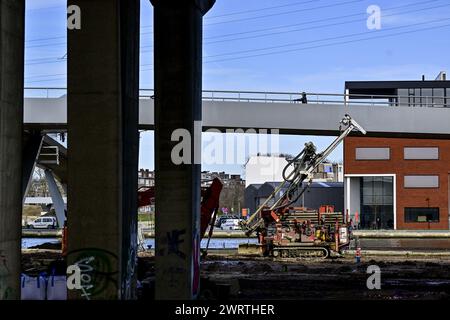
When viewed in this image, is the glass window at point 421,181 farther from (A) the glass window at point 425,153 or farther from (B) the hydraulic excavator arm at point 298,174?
(B) the hydraulic excavator arm at point 298,174

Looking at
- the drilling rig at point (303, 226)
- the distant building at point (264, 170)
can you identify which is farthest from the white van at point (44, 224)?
Answer: the drilling rig at point (303, 226)

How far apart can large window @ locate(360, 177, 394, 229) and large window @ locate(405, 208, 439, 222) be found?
2.20 metres

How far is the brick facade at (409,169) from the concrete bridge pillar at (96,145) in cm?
6041

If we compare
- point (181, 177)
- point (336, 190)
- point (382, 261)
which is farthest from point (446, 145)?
point (181, 177)

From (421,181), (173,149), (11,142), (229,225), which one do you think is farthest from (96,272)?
(421,181)

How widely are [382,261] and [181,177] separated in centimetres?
2007

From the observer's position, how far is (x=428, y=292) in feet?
79.7

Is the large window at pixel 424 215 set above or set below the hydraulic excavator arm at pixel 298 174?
below

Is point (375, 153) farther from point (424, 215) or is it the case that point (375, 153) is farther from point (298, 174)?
point (298, 174)

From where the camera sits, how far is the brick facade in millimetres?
76062

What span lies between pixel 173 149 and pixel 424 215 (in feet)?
202

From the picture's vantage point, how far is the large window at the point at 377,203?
78.1 meters

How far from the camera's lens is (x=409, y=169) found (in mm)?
76688

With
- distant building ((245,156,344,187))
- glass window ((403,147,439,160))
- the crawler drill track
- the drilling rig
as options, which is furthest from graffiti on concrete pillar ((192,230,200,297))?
distant building ((245,156,344,187))
